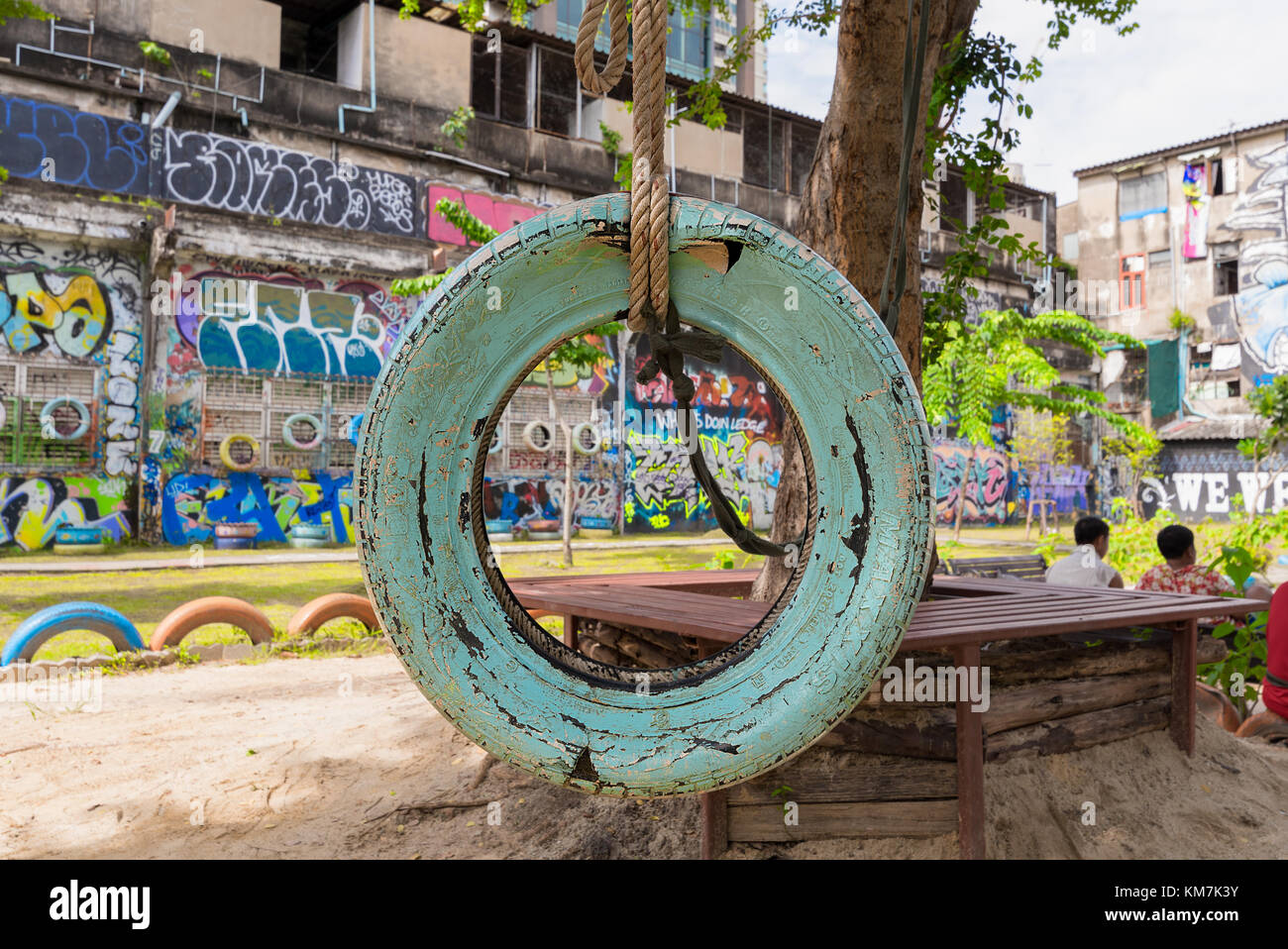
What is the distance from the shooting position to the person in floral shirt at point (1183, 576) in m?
4.47

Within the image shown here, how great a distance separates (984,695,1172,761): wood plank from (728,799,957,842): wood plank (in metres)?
0.39

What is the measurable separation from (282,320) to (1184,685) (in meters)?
11.8

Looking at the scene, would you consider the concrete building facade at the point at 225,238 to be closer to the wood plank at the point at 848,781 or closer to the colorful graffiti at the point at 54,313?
the colorful graffiti at the point at 54,313

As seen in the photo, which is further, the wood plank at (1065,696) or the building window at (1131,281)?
the building window at (1131,281)

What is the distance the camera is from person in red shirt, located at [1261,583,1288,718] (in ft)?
11.1

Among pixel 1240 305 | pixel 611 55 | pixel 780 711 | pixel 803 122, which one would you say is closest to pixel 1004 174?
pixel 611 55

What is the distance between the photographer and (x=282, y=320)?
12.6 m

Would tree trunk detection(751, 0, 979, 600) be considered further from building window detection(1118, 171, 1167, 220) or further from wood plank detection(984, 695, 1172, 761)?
building window detection(1118, 171, 1167, 220)

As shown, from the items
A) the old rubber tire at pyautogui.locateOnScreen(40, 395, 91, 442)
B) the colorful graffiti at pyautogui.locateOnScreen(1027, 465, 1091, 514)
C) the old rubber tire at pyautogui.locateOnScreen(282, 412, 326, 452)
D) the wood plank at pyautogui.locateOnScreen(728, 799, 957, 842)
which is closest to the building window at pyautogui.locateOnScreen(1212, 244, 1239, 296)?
the colorful graffiti at pyautogui.locateOnScreen(1027, 465, 1091, 514)

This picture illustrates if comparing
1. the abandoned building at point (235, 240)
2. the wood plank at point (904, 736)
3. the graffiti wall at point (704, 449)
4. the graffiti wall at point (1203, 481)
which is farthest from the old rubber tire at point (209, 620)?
the graffiti wall at point (1203, 481)

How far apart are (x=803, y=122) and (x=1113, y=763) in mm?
16942

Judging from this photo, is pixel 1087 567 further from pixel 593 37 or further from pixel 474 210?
pixel 474 210

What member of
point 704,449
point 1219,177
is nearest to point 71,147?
point 704,449

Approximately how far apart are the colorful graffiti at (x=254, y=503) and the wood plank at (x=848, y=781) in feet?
31.2
